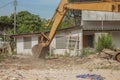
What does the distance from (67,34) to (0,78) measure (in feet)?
79.2

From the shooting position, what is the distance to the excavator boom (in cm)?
2070

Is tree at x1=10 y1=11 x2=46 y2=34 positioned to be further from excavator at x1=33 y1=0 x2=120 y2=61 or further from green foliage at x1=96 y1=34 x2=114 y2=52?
excavator at x1=33 y1=0 x2=120 y2=61

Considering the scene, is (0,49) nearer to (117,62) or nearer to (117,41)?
(117,41)

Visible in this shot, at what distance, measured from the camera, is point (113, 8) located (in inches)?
814

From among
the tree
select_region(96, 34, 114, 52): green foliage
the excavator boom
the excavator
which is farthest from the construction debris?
the tree

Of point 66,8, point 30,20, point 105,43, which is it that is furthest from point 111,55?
point 30,20

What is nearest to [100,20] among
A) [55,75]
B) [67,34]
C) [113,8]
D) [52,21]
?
[67,34]

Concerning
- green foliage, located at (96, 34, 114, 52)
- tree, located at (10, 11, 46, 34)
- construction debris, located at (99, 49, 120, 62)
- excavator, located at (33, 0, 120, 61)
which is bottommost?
construction debris, located at (99, 49, 120, 62)

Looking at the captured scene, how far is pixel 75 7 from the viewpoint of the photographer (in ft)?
75.7

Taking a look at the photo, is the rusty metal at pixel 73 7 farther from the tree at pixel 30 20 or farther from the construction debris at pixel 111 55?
the tree at pixel 30 20

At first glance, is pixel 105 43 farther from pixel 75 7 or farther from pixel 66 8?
pixel 75 7

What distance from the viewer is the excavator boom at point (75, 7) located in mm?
20703

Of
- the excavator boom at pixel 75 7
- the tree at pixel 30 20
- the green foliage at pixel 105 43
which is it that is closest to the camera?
the excavator boom at pixel 75 7

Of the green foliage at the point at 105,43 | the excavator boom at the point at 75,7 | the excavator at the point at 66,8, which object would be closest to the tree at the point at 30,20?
the green foliage at the point at 105,43
